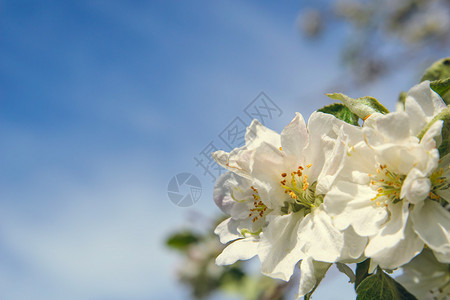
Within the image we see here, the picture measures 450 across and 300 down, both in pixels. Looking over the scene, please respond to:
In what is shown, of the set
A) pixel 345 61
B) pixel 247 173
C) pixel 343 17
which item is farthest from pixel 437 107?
pixel 343 17

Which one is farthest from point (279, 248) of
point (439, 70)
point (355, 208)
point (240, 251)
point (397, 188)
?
point (439, 70)

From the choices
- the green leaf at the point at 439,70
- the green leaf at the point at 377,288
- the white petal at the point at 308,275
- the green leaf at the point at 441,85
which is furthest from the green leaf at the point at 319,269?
the green leaf at the point at 439,70

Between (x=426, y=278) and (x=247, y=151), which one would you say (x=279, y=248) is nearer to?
(x=247, y=151)

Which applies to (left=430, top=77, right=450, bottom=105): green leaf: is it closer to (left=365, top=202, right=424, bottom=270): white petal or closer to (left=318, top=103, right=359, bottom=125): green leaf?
(left=318, top=103, right=359, bottom=125): green leaf

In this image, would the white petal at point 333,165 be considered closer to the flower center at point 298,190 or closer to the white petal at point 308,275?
the flower center at point 298,190

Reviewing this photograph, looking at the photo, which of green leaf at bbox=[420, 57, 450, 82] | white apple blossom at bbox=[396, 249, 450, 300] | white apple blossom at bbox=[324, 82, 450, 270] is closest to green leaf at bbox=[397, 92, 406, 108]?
green leaf at bbox=[420, 57, 450, 82]
